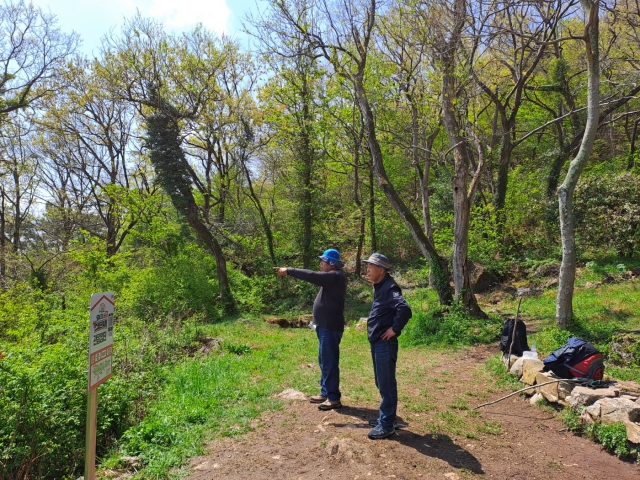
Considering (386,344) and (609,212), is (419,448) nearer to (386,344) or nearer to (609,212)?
(386,344)

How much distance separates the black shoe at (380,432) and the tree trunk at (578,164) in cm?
565

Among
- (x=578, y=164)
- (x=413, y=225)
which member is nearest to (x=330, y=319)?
(x=578, y=164)

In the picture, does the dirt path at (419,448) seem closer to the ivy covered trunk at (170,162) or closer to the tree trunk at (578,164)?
the tree trunk at (578,164)

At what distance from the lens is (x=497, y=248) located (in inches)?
650

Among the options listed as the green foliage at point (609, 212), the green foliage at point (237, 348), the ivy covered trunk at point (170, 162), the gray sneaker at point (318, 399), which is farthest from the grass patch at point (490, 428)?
the ivy covered trunk at point (170, 162)

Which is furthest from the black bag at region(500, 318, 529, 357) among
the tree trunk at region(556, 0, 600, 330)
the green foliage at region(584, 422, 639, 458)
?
the green foliage at region(584, 422, 639, 458)

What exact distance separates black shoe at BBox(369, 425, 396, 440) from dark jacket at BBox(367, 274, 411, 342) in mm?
909

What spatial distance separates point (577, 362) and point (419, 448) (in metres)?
2.67

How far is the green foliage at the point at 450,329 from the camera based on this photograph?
369 inches

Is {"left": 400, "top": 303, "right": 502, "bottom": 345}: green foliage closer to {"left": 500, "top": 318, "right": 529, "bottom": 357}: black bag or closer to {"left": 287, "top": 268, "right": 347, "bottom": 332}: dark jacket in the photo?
{"left": 500, "top": 318, "right": 529, "bottom": 357}: black bag

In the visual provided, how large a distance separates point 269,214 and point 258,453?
2091 centimetres

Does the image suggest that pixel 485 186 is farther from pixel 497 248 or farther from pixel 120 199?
pixel 120 199

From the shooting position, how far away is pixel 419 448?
4141 millimetres

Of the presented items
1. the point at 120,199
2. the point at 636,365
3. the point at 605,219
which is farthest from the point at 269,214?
the point at 636,365
